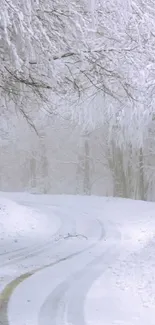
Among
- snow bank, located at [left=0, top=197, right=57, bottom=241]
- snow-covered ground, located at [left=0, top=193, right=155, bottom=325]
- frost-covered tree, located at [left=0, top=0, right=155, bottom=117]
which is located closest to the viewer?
snow-covered ground, located at [left=0, top=193, right=155, bottom=325]

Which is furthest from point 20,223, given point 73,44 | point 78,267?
point 73,44

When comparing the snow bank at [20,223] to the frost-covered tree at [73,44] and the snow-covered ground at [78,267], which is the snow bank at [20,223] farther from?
the frost-covered tree at [73,44]

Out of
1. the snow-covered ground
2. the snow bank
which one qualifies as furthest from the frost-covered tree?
the snow bank

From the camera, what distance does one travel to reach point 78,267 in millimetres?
9906

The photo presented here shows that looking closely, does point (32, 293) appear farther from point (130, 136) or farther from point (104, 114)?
point (130, 136)

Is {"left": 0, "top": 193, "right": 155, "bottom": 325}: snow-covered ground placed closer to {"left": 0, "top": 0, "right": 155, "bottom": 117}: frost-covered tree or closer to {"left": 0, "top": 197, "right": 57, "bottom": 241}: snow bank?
{"left": 0, "top": 197, "right": 57, "bottom": 241}: snow bank

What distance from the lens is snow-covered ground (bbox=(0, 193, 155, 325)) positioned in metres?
6.52

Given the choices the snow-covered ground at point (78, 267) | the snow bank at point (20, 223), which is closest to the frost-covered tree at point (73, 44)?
the snow-covered ground at point (78, 267)

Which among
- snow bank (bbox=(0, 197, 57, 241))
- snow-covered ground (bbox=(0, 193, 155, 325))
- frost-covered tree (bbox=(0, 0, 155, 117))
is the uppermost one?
frost-covered tree (bbox=(0, 0, 155, 117))

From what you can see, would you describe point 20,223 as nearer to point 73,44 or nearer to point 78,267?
point 78,267

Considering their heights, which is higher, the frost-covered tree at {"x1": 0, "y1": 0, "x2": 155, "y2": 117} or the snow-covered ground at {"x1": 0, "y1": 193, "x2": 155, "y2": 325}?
the frost-covered tree at {"x1": 0, "y1": 0, "x2": 155, "y2": 117}

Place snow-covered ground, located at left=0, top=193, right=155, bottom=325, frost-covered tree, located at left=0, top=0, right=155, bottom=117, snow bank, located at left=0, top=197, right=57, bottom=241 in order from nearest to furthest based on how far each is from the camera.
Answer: snow-covered ground, located at left=0, top=193, right=155, bottom=325 → frost-covered tree, located at left=0, top=0, right=155, bottom=117 → snow bank, located at left=0, top=197, right=57, bottom=241

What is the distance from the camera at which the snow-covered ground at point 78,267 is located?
6516mm

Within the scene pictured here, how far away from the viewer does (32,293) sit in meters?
7.59
